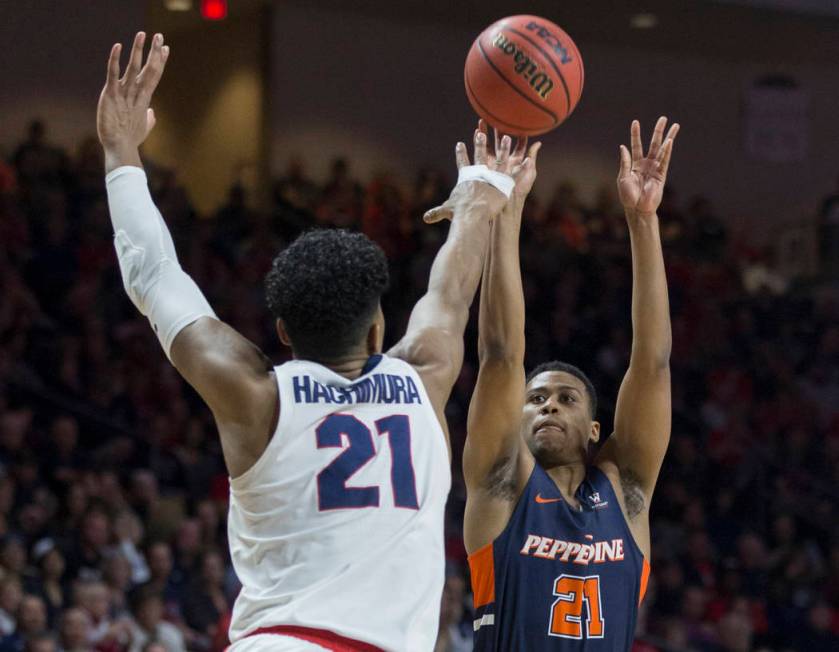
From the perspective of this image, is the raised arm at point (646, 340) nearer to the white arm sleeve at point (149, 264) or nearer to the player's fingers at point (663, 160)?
the player's fingers at point (663, 160)

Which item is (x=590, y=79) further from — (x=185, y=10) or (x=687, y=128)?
(x=185, y=10)

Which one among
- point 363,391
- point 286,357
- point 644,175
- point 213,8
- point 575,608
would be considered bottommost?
point 286,357

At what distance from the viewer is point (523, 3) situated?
14.3 meters

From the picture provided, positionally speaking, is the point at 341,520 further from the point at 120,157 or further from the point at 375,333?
the point at 120,157

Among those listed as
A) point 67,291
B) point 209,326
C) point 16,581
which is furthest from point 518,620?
point 67,291

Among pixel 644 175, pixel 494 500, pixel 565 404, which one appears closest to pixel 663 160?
pixel 644 175

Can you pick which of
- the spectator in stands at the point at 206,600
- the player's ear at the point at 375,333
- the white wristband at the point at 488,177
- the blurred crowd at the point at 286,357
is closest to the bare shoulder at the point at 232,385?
the player's ear at the point at 375,333

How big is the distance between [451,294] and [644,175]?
57.9 inches

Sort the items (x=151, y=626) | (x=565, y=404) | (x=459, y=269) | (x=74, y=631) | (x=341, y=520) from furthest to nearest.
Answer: (x=151, y=626)
(x=74, y=631)
(x=565, y=404)
(x=459, y=269)
(x=341, y=520)

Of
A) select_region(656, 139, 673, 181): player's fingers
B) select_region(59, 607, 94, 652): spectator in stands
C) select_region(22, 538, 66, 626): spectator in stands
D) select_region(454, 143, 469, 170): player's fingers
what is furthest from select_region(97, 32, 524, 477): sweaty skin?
select_region(22, 538, 66, 626): spectator in stands

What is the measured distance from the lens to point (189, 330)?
2.94 meters

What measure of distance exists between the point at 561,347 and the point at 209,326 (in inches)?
391

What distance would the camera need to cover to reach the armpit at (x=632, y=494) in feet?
14.6

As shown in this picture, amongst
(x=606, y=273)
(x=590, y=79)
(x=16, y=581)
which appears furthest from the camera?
(x=590, y=79)
